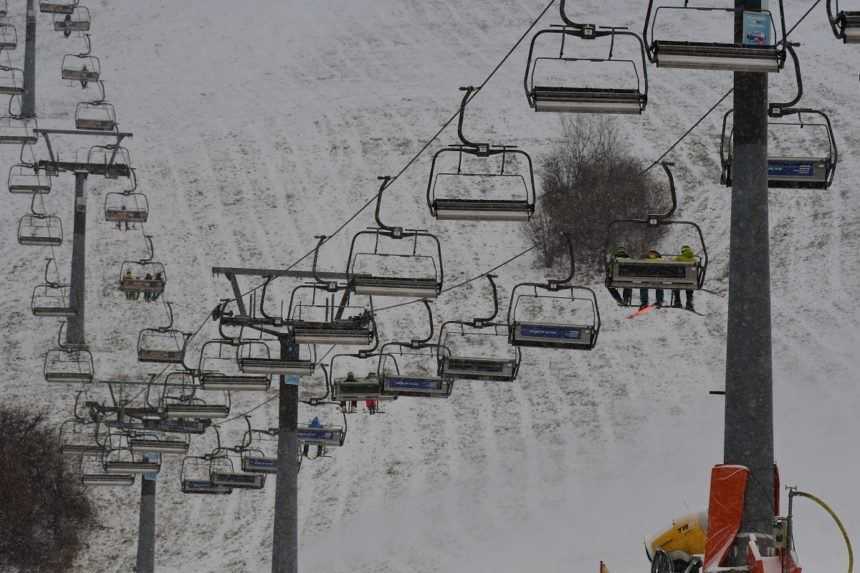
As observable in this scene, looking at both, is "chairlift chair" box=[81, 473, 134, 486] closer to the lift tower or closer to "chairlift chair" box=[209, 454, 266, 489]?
"chairlift chair" box=[209, 454, 266, 489]

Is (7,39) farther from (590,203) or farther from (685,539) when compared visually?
(685,539)

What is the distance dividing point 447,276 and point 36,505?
1562 cm

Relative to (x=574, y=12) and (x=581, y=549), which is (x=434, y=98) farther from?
(x=581, y=549)

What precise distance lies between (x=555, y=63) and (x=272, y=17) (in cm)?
1600

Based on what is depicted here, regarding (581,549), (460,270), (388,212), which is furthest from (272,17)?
(581,549)

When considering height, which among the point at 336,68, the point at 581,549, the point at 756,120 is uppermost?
the point at 336,68

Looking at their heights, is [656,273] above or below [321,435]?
above

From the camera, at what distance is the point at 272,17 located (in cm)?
7631

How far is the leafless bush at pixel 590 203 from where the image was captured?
51.3 meters

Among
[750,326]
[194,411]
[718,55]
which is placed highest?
[718,55]

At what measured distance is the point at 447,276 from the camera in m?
50.3

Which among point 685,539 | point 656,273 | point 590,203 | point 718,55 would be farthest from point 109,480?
point 718,55

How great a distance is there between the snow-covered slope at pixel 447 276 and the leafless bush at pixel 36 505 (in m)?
0.93

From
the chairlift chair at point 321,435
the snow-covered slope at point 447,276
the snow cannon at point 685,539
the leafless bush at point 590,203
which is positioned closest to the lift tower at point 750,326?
the snow cannon at point 685,539
